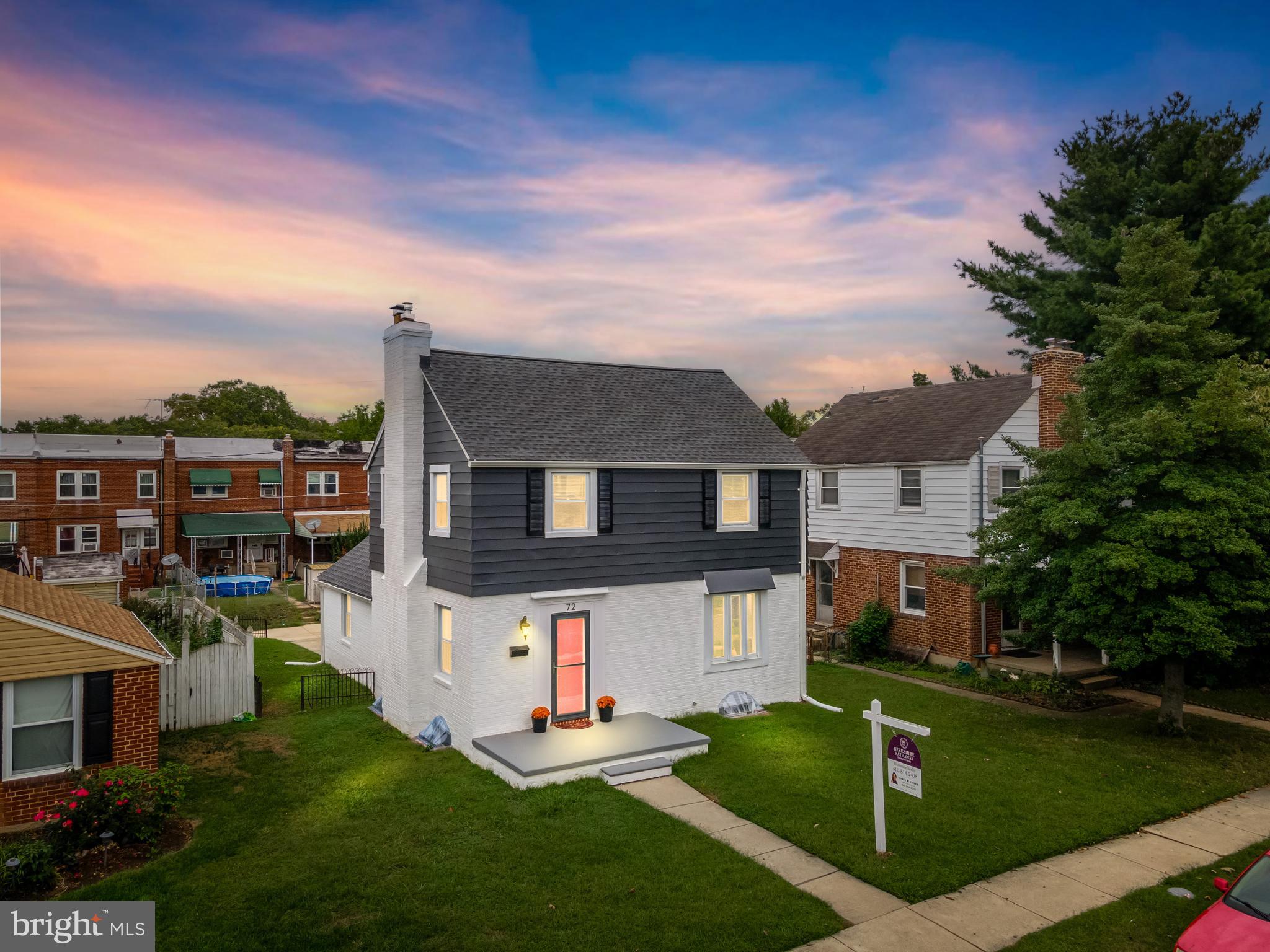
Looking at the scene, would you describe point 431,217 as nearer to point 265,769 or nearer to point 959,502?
point 265,769

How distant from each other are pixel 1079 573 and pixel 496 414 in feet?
37.7

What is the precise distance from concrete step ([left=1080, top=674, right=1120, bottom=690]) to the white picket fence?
20.0 meters

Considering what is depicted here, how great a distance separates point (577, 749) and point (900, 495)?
13422mm

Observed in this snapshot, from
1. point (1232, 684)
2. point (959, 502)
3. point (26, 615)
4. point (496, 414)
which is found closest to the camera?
point (26, 615)

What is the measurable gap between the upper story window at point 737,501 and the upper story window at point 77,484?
36938 mm

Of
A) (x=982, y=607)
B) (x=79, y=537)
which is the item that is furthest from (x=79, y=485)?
(x=982, y=607)

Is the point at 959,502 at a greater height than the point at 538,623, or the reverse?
the point at 959,502

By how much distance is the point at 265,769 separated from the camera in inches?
510

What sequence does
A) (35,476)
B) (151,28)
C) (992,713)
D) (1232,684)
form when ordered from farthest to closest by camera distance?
(35,476) < (1232,684) < (992,713) < (151,28)

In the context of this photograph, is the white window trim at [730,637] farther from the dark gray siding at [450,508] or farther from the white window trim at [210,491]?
the white window trim at [210,491]

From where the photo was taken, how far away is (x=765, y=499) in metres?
17.0

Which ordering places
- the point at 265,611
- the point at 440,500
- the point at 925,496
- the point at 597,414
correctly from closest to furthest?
1. the point at 440,500
2. the point at 597,414
3. the point at 925,496
4. the point at 265,611

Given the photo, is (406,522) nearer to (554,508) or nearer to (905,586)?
(554,508)

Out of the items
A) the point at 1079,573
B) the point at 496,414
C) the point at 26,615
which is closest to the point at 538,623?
the point at 496,414
